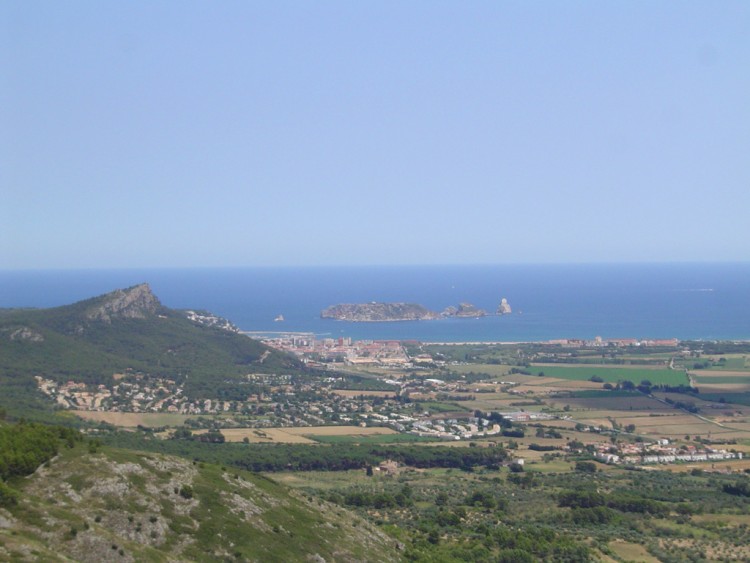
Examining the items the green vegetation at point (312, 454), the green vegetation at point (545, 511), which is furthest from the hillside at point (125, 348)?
the green vegetation at point (545, 511)

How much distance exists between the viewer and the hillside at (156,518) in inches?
930

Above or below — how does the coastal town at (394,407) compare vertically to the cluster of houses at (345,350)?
below

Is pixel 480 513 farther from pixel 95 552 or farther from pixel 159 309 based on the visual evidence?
pixel 159 309

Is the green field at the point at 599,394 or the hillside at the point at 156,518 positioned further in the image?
the green field at the point at 599,394

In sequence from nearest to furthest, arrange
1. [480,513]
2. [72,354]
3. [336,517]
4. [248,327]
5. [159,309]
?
[336,517] → [480,513] → [72,354] → [159,309] → [248,327]

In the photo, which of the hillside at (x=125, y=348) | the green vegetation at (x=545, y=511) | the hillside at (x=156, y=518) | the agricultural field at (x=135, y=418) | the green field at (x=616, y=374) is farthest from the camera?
the green field at (x=616, y=374)

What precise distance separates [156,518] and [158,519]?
0.08 m

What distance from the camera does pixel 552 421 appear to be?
3509 inches

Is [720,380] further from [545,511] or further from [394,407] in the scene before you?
[545,511]

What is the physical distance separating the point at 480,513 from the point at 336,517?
13.9m

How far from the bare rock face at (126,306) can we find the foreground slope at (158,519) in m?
98.6

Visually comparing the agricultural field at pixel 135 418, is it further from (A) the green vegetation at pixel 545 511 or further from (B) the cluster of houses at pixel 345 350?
(B) the cluster of houses at pixel 345 350

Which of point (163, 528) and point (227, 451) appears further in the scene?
point (227, 451)

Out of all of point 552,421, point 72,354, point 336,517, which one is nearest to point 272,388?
point 72,354
